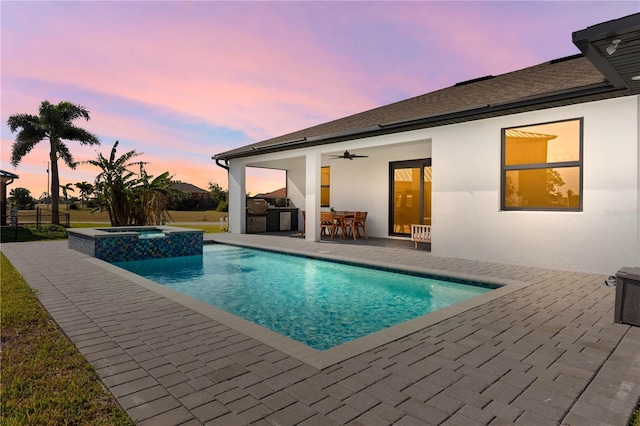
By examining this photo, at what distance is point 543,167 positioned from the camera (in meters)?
7.69

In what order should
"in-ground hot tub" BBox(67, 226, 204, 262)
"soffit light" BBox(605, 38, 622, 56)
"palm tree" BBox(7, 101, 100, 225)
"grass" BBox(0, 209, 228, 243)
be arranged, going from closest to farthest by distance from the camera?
"soffit light" BBox(605, 38, 622, 56)
"in-ground hot tub" BBox(67, 226, 204, 262)
"grass" BBox(0, 209, 228, 243)
"palm tree" BBox(7, 101, 100, 225)

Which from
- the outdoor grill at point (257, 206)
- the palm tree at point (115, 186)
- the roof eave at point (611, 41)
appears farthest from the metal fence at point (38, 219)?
the roof eave at point (611, 41)

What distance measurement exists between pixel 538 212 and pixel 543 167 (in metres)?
0.96

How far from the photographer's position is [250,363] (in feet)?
9.62

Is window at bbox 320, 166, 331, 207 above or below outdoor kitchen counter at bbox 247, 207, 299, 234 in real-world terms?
above

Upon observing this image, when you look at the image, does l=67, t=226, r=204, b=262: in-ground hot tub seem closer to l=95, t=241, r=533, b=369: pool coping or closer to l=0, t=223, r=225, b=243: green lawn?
l=95, t=241, r=533, b=369: pool coping

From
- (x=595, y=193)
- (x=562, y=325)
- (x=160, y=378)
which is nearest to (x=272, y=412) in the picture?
(x=160, y=378)

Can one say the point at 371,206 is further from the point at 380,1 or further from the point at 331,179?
the point at 380,1

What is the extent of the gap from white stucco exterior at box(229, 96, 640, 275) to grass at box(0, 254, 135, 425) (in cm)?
796

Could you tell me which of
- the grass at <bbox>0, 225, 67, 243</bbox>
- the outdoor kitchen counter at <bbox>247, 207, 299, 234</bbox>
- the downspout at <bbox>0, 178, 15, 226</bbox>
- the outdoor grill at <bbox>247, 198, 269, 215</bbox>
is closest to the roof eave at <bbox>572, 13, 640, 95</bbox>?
the outdoor grill at <bbox>247, 198, 269, 215</bbox>

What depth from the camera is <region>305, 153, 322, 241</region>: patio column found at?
41.8 ft

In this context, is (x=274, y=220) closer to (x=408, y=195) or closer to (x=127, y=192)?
(x=127, y=192)

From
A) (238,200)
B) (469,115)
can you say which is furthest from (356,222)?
(469,115)

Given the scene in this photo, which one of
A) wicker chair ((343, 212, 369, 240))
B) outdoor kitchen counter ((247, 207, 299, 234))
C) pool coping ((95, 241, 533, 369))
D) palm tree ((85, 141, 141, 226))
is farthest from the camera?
outdoor kitchen counter ((247, 207, 299, 234))
